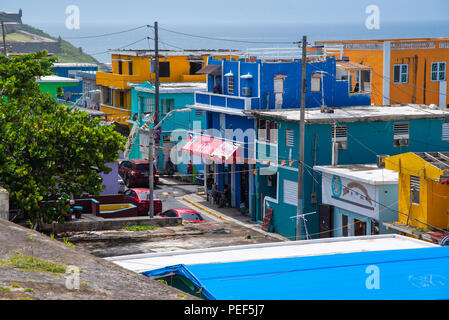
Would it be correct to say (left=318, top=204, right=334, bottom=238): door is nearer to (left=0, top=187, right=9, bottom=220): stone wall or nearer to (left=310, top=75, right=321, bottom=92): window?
(left=310, top=75, right=321, bottom=92): window

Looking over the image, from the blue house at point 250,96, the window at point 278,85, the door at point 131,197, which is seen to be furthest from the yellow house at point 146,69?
the door at point 131,197

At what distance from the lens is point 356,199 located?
33.7m

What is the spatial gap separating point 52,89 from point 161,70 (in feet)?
32.5

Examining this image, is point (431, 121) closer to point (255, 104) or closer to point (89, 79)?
point (255, 104)

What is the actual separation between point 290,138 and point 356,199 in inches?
280

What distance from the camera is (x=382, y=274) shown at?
634 inches

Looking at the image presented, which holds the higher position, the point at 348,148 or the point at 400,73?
the point at 400,73

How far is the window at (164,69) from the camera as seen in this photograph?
64125 millimetres

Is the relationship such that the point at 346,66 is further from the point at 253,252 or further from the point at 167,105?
the point at 253,252

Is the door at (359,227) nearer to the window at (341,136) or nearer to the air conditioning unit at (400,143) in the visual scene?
the window at (341,136)

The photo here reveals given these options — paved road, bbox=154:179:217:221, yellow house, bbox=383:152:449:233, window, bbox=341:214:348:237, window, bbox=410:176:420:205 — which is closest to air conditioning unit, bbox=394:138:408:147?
window, bbox=341:214:348:237

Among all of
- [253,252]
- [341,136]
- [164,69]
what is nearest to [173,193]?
[341,136]

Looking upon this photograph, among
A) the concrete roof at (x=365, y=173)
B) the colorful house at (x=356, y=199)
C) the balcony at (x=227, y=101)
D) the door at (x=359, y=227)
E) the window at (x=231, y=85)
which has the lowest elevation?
the door at (x=359, y=227)

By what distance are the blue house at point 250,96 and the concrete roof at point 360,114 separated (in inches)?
68.1
